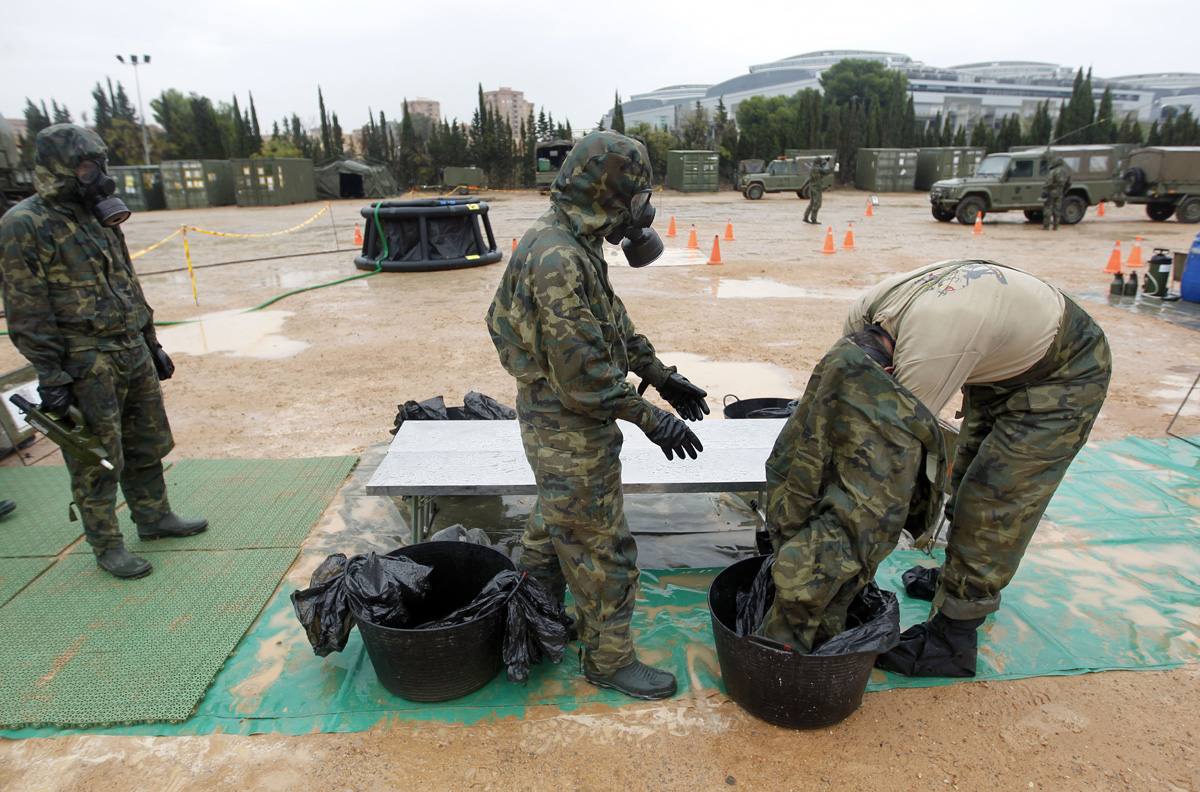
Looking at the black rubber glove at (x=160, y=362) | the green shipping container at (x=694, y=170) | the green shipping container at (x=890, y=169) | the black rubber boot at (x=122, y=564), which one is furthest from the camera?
the green shipping container at (x=694, y=170)

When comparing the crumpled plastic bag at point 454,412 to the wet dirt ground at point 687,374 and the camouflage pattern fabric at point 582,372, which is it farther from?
the camouflage pattern fabric at point 582,372

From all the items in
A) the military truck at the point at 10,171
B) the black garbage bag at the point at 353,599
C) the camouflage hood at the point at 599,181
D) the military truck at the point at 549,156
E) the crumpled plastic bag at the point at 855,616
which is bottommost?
the crumpled plastic bag at the point at 855,616

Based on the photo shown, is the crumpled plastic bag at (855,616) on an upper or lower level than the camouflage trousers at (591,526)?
lower

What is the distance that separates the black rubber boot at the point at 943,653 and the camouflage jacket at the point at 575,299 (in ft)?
4.60

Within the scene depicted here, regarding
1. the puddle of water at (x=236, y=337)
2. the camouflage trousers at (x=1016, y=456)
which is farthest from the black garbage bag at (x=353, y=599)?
the puddle of water at (x=236, y=337)

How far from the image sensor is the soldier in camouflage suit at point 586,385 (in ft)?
7.41

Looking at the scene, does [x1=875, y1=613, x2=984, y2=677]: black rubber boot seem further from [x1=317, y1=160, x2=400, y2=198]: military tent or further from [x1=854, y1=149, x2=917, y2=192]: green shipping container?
[x1=854, y1=149, x2=917, y2=192]: green shipping container

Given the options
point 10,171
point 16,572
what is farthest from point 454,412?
point 10,171

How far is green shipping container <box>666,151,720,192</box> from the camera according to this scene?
3266 centimetres

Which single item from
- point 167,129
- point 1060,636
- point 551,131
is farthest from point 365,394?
point 167,129

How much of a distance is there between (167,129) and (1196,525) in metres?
48.1

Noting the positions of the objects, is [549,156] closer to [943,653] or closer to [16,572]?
[16,572]

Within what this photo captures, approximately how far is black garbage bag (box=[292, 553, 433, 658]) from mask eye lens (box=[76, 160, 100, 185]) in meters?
2.07

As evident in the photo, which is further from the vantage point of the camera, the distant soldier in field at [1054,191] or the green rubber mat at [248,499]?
the distant soldier in field at [1054,191]
